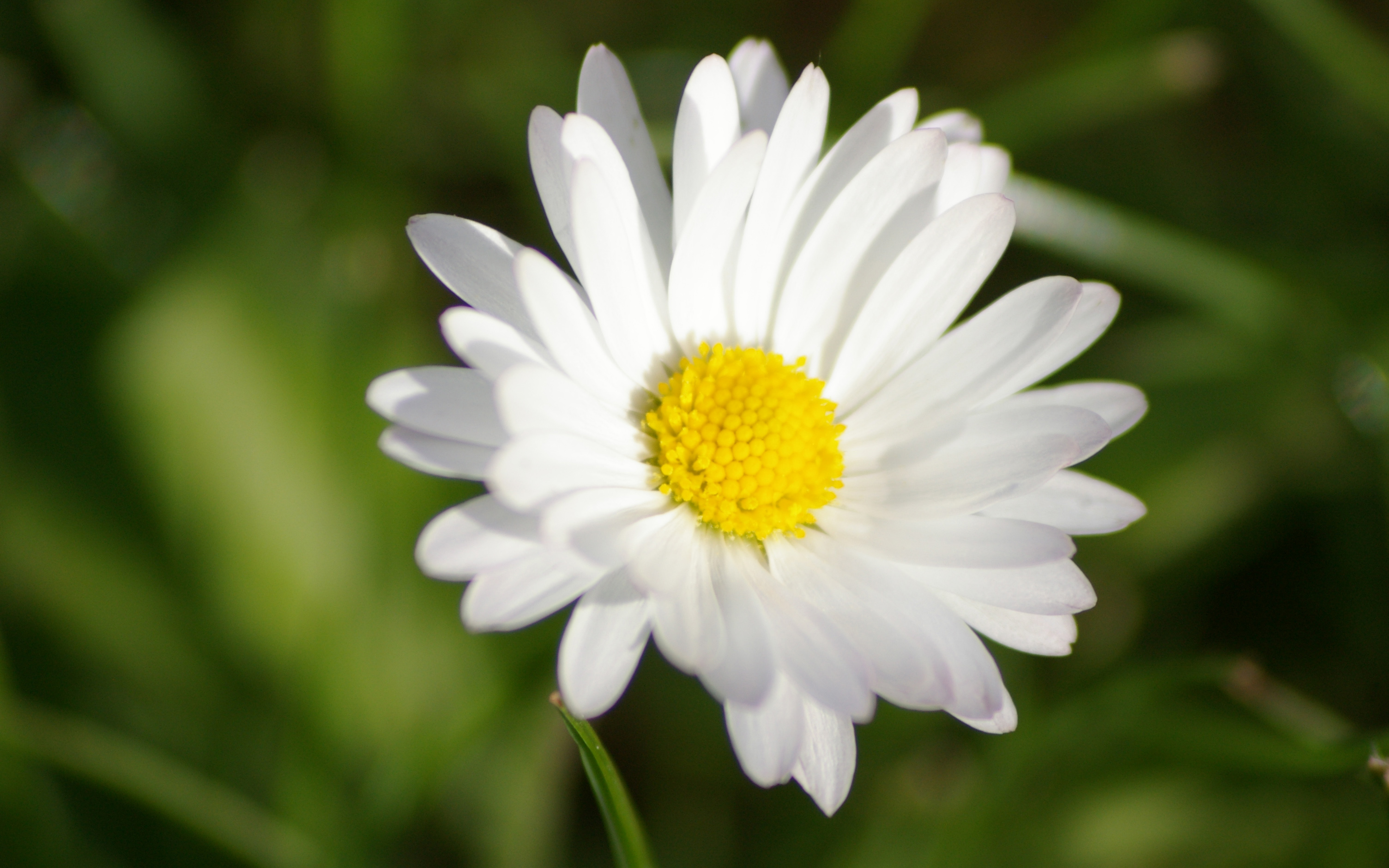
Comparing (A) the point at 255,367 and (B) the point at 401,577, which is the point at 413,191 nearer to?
(A) the point at 255,367

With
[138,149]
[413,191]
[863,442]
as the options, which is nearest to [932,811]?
[863,442]

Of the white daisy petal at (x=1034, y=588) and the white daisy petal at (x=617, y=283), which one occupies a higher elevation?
the white daisy petal at (x=617, y=283)

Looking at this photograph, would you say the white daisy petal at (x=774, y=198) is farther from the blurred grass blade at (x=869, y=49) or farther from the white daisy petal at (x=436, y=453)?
the blurred grass blade at (x=869, y=49)

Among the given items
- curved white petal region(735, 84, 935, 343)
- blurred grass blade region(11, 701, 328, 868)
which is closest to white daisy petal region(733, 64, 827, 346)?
curved white petal region(735, 84, 935, 343)

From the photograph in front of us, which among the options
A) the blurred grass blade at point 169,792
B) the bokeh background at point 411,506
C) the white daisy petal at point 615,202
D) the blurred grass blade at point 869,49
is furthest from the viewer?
the blurred grass blade at point 869,49

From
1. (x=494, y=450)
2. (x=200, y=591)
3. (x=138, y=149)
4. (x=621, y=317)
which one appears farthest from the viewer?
(x=138, y=149)

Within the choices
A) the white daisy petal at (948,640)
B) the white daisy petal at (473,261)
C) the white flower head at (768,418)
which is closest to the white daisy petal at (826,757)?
the white flower head at (768,418)

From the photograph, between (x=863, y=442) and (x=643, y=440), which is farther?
(x=863, y=442)
